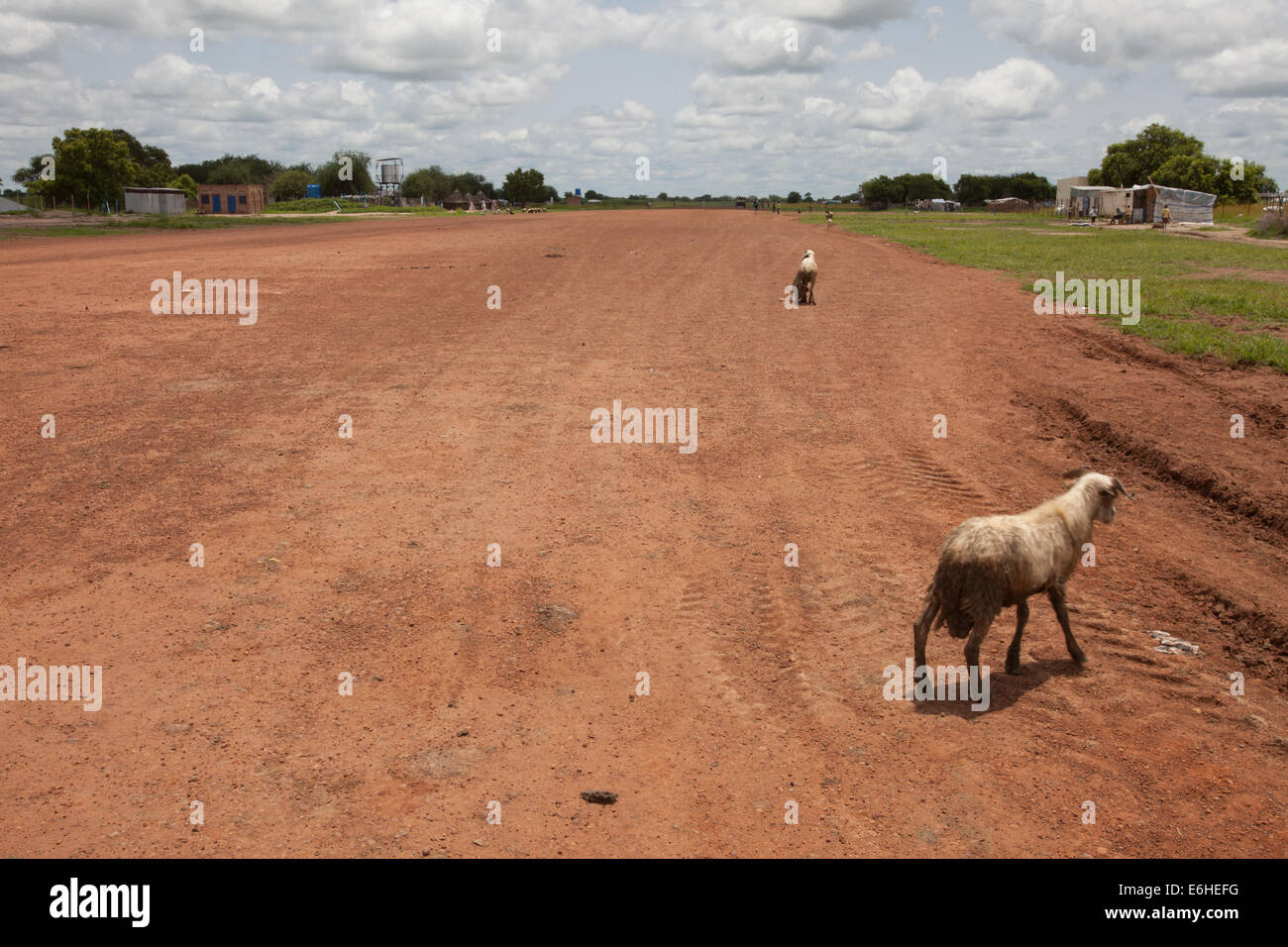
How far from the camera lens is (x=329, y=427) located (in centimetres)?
1069

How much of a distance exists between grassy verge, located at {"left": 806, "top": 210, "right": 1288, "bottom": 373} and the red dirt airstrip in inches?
42.4

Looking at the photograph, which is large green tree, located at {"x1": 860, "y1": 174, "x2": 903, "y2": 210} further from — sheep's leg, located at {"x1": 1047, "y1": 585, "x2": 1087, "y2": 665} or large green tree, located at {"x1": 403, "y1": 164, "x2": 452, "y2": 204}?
sheep's leg, located at {"x1": 1047, "y1": 585, "x2": 1087, "y2": 665}

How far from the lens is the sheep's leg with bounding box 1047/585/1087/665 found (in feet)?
20.1

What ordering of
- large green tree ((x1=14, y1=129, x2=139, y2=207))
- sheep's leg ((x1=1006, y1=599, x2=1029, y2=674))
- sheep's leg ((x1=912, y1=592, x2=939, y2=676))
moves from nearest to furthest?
1. sheep's leg ((x1=912, y1=592, x2=939, y2=676))
2. sheep's leg ((x1=1006, y1=599, x2=1029, y2=674))
3. large green tree ((x1=14, y1=129, x2=139, y2=207))

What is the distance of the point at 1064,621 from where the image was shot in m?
6.19

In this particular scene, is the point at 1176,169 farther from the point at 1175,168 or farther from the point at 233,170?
the point at 233,170

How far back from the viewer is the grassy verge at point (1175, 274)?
14.2 m

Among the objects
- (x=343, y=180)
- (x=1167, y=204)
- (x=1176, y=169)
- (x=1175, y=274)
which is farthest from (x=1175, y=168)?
(x=343, y=180)

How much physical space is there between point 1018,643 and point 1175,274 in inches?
828

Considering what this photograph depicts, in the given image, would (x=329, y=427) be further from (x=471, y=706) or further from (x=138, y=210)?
(x=138, y=210)

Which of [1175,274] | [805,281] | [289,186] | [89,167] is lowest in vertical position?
[805,281]

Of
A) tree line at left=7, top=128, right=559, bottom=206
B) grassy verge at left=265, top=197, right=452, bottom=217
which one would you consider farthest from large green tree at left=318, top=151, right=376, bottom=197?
grassy verge at left=265, top=197, right=452, bottom=217

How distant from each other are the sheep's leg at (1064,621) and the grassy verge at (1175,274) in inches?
346
